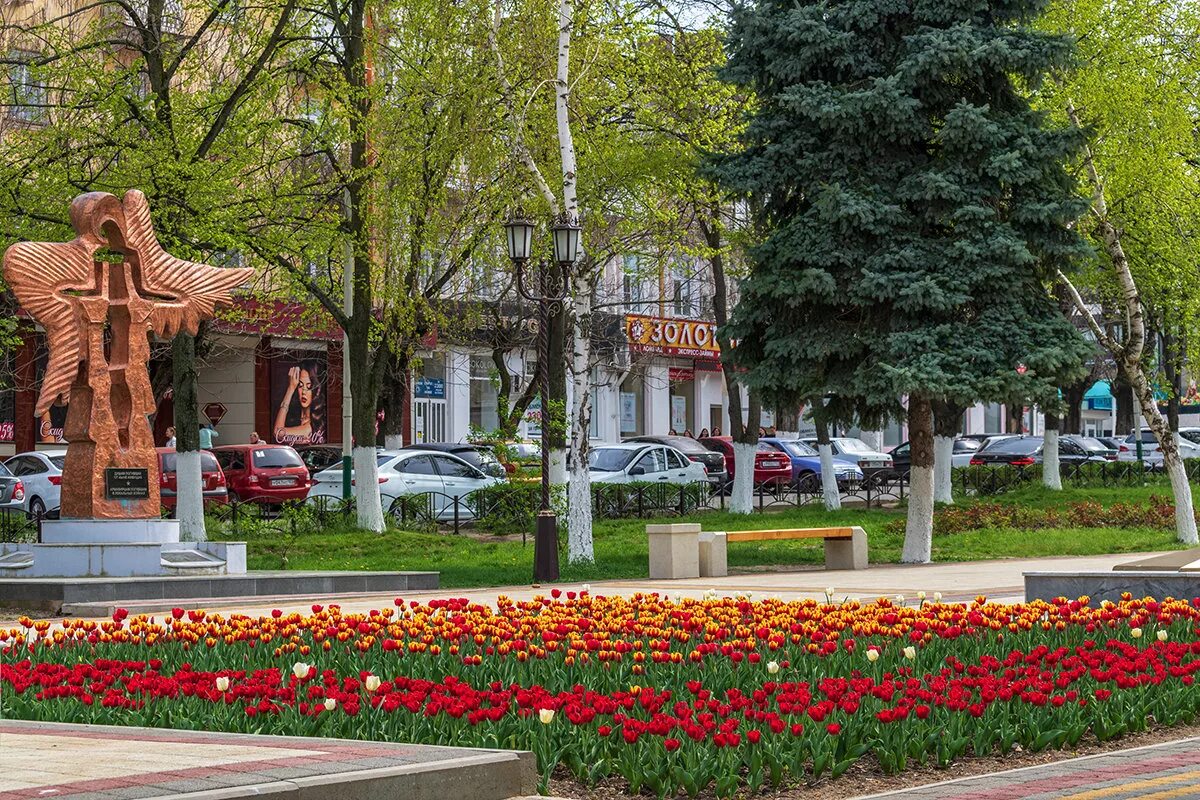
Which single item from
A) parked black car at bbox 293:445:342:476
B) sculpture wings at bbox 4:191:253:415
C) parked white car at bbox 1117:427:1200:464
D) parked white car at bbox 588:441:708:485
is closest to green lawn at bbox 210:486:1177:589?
sculpture wings at bbox 4:191:253:415

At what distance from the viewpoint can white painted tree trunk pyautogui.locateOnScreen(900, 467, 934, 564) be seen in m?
25.9

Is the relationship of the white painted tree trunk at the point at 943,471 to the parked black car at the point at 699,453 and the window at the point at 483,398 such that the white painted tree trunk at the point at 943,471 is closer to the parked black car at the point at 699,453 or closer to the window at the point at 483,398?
the parked black car at the point at 699,453

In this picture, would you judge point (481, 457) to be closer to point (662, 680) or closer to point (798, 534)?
point (798, 534)

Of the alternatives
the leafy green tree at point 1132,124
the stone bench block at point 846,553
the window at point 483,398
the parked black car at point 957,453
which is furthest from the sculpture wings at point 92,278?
the window at point 483,398

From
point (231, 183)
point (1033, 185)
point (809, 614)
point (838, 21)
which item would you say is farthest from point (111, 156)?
point (809, 614)

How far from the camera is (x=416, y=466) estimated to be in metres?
35.1

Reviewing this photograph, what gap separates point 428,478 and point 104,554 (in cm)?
1525

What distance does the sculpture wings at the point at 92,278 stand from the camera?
776 inches

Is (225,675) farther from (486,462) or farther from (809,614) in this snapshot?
(486,462)

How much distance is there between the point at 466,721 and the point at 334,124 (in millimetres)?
22689

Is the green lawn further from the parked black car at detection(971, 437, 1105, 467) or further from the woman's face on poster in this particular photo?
the parked black car at detection(971, 437, 1105, 467)

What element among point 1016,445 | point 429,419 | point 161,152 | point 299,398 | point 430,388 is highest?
point 161,152

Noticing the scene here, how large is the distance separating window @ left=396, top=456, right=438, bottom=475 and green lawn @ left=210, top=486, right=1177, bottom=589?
3302 millimetres

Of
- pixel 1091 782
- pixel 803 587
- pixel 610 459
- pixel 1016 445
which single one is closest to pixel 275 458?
pixel 610 459
